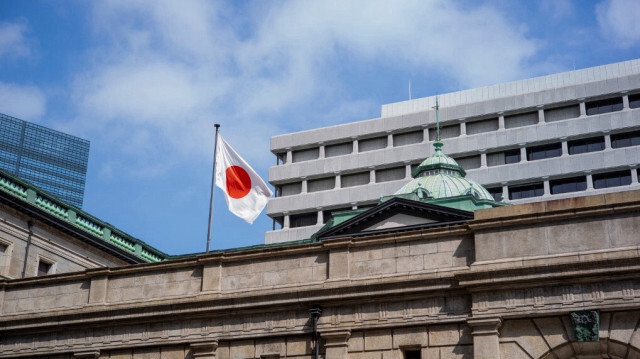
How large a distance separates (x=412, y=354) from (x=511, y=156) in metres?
86.3

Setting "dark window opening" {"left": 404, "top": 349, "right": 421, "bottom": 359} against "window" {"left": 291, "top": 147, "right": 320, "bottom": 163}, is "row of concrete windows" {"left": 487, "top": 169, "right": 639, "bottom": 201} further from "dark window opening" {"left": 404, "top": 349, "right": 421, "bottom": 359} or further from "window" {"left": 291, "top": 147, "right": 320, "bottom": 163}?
"dark window opening" {"left": 404, "top": 349, "right": 421, "bottom": 359}

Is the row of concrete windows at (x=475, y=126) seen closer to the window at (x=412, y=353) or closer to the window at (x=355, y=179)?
the window at (x=355, y=179)

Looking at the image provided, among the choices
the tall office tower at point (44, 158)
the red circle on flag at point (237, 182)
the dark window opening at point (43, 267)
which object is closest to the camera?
the red circle on flag at point (237, 182)

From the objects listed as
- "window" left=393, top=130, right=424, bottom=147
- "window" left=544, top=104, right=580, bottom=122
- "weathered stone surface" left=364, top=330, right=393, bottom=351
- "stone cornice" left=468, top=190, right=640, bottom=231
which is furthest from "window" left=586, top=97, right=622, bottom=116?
"weathered stone surface" left=364, top=330, right=393, bottom=351

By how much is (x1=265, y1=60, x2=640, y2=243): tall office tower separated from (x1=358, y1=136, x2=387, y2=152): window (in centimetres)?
14

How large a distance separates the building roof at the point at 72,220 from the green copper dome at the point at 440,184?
663 inches

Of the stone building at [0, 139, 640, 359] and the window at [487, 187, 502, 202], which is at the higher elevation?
the window at [487, 187, 502, 202]

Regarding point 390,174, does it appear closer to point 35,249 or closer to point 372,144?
point 372,144

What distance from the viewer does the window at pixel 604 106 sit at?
104312mm

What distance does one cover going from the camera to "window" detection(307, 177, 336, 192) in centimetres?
11588

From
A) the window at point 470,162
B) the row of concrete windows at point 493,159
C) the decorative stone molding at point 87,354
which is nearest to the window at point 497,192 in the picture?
the row of concrete windows at point 493,159

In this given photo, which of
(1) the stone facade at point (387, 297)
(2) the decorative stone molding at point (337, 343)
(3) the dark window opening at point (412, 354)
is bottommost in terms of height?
(3) the dark window opening at point (412, 354)

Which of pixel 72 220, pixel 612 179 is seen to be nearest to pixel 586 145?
pixel 612 179

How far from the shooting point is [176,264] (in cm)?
2812
